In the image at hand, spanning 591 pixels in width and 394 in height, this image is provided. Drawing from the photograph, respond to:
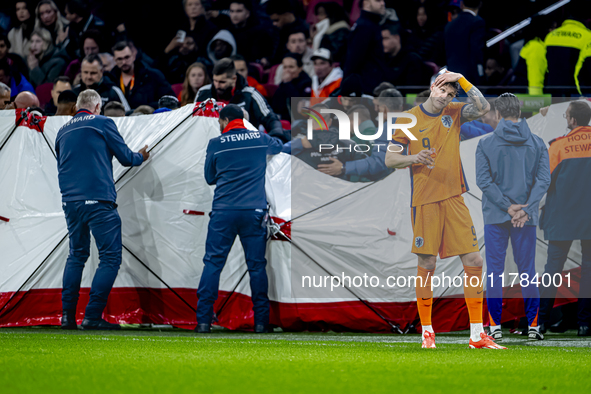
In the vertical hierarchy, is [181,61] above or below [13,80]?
above

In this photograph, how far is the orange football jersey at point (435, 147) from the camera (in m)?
5.89

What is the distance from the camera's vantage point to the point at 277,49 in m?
12.6

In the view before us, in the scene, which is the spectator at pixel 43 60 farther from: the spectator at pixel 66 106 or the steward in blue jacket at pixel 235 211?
the steward in blue jacket at pixel 235 211

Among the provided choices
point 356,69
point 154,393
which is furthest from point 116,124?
point 154,393

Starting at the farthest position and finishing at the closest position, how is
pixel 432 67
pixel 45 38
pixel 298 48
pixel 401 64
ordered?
pixel 45 38 < pixel 298 48 < pixel 432 67 < pixel 401 64

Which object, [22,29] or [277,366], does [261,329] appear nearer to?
[277,366]

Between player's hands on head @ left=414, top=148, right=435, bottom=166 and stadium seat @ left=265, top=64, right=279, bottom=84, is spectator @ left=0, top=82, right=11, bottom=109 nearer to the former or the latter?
stadium seat @ left=265, top=64, right=279, bottom=84

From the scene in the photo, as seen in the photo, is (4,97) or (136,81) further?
(136,81)

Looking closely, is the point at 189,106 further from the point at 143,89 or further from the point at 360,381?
the point at 360,381

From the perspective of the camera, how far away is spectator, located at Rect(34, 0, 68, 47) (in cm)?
1268

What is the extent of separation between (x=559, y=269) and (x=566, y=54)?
11.1 feet

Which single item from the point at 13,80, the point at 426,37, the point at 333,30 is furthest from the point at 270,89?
the point at 13,80

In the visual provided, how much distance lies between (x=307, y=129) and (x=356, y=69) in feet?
6.68

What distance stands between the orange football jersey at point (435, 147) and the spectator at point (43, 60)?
7.69 m
